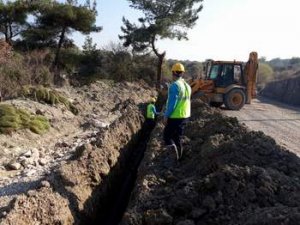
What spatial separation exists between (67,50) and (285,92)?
17.5 metres

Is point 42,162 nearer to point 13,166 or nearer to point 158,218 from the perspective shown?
point 13,166

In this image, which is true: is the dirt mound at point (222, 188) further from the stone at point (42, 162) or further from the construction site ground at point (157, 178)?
the stone at point (42, 162)

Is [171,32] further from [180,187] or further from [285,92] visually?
[180,187]

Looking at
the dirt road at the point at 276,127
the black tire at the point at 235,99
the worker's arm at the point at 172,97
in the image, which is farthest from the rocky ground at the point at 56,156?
the black tire at the point at 235,99

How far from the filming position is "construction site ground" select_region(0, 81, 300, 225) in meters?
5.26

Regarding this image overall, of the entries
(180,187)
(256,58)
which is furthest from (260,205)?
(256,58)

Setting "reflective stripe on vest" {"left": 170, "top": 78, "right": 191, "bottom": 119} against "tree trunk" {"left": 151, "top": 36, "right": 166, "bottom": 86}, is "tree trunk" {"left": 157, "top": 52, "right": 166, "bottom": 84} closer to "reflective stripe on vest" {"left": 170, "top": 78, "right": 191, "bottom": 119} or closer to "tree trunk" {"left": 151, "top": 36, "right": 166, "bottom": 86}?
"tree trunk" {"left": 151, "top": 36, "right": 166, "bottom": 86}

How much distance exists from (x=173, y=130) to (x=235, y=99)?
10529mm

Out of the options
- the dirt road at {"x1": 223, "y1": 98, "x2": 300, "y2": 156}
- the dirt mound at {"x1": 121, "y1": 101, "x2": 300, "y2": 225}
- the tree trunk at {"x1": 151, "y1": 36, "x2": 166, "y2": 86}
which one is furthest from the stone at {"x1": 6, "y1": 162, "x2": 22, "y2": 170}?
the tree trunk at {"x1": 151, "y1": 36, "x2": 166, "y2": 86}

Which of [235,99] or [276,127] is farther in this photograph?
[235,99]

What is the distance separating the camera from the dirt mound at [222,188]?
503cm

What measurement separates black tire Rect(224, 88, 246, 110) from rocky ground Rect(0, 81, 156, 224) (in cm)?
402

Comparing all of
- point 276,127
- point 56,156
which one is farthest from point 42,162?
point 276,127

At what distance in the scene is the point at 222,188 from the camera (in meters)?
5.49
